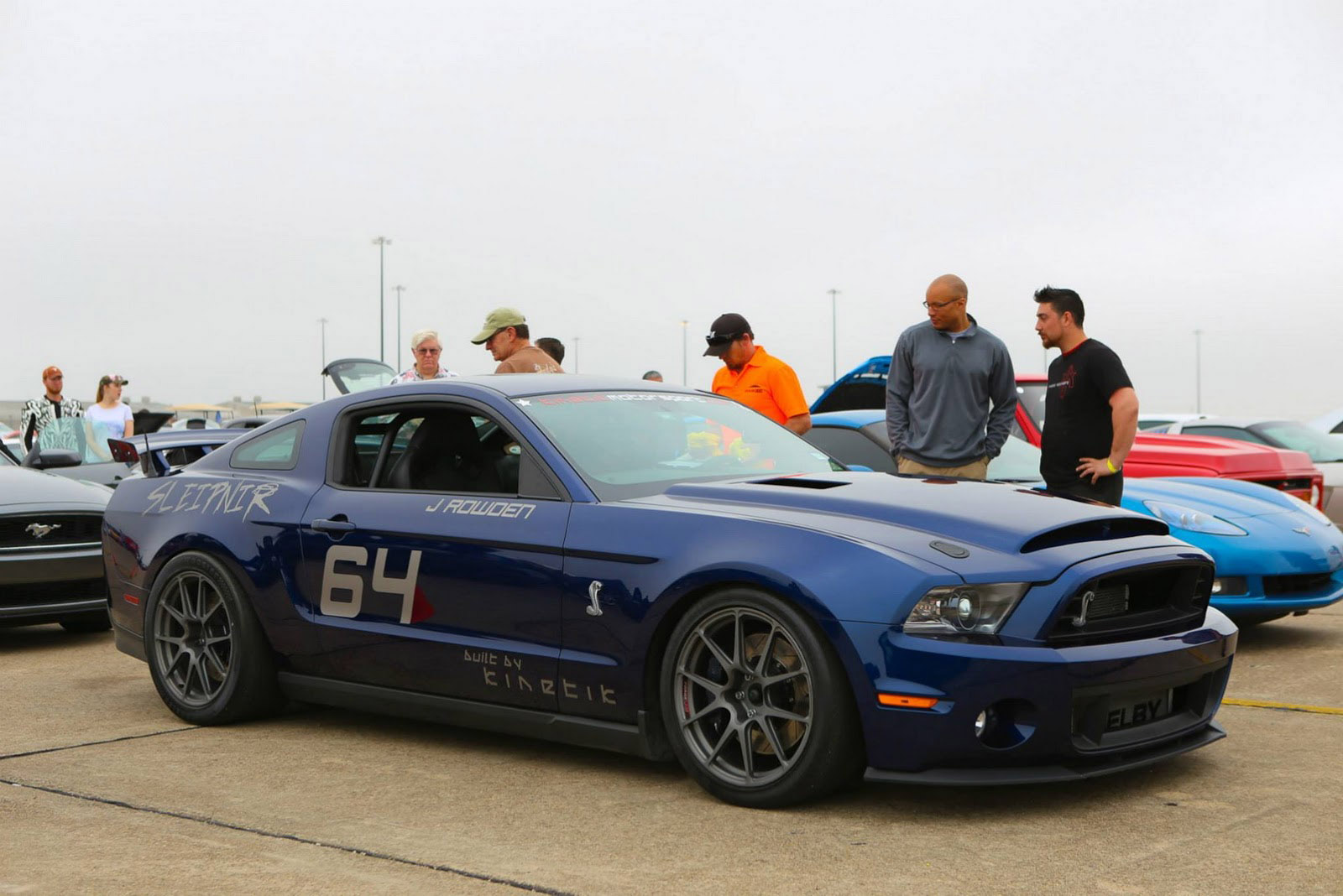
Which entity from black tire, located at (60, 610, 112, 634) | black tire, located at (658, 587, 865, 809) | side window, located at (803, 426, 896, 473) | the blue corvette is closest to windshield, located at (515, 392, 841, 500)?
the blue corvette

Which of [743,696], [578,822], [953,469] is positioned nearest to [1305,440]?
[953,469]

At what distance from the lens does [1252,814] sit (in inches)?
159

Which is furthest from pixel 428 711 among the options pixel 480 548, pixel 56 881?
pixel 56 881

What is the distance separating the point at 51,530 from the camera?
818cm

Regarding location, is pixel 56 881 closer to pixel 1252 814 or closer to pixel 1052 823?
pixel 1052 823

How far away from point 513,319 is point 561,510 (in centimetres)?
373

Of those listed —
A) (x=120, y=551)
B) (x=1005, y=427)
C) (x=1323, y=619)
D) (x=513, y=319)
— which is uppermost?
(x=513, y=319)

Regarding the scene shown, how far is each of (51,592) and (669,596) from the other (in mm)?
5112

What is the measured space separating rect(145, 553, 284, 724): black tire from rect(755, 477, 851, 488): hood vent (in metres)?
2.17

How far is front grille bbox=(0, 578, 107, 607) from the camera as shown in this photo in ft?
26.0

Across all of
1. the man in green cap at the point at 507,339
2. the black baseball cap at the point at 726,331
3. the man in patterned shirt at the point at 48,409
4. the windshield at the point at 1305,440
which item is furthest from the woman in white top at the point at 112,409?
the windshield at the point at 1305,440

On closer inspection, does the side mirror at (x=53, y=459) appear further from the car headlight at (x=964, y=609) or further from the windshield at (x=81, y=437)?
the car headlight at (x=964, y=609)

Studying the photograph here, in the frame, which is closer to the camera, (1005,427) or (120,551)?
(120,551)

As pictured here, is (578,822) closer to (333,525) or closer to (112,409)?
(333,525)
